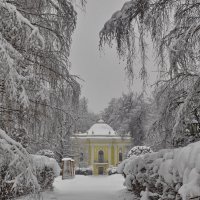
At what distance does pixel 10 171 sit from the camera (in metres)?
4.90

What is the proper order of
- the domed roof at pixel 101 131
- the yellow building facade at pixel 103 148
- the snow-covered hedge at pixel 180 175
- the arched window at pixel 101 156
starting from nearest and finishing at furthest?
the snow-covered hedge at pixel 180 175
the yellow building facade at pixel 103 148
the arched window at pixel 101 156
the domed roof at pixel 101 131

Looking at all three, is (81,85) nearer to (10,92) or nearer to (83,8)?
(83,8)

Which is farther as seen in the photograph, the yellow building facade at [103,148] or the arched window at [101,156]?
the arched window at [101,156]

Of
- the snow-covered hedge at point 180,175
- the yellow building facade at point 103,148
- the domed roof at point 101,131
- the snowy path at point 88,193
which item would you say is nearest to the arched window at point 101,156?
the yellow building facade at point 103,148

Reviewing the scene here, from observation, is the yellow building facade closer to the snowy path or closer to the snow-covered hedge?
the snowy path

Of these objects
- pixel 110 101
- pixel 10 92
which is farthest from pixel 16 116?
pixel 110 101

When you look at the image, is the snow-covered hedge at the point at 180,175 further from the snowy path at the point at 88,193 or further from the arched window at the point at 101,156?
the arched window at the point at 101,156

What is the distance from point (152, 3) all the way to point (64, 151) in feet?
106

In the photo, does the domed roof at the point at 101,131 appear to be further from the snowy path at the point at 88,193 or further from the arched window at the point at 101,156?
the snowy path at the point at 88,193

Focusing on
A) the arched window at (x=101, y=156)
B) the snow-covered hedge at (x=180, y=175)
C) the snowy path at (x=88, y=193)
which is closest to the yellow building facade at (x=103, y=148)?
the arched window at (x=101, y=156)

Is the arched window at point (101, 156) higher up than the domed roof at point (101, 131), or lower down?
lower down

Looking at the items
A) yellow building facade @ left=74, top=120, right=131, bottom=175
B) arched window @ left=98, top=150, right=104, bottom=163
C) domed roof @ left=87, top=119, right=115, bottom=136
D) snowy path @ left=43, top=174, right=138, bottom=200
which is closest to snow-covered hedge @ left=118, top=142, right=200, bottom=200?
snowy path @ left=43, top=174, right=138, bottom=200

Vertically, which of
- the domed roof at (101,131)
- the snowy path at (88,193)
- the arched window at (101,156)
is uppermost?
the domed roof at (101,131)

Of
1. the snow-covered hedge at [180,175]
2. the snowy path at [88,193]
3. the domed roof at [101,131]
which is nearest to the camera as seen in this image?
the snow-covered hedge at [180,175]
